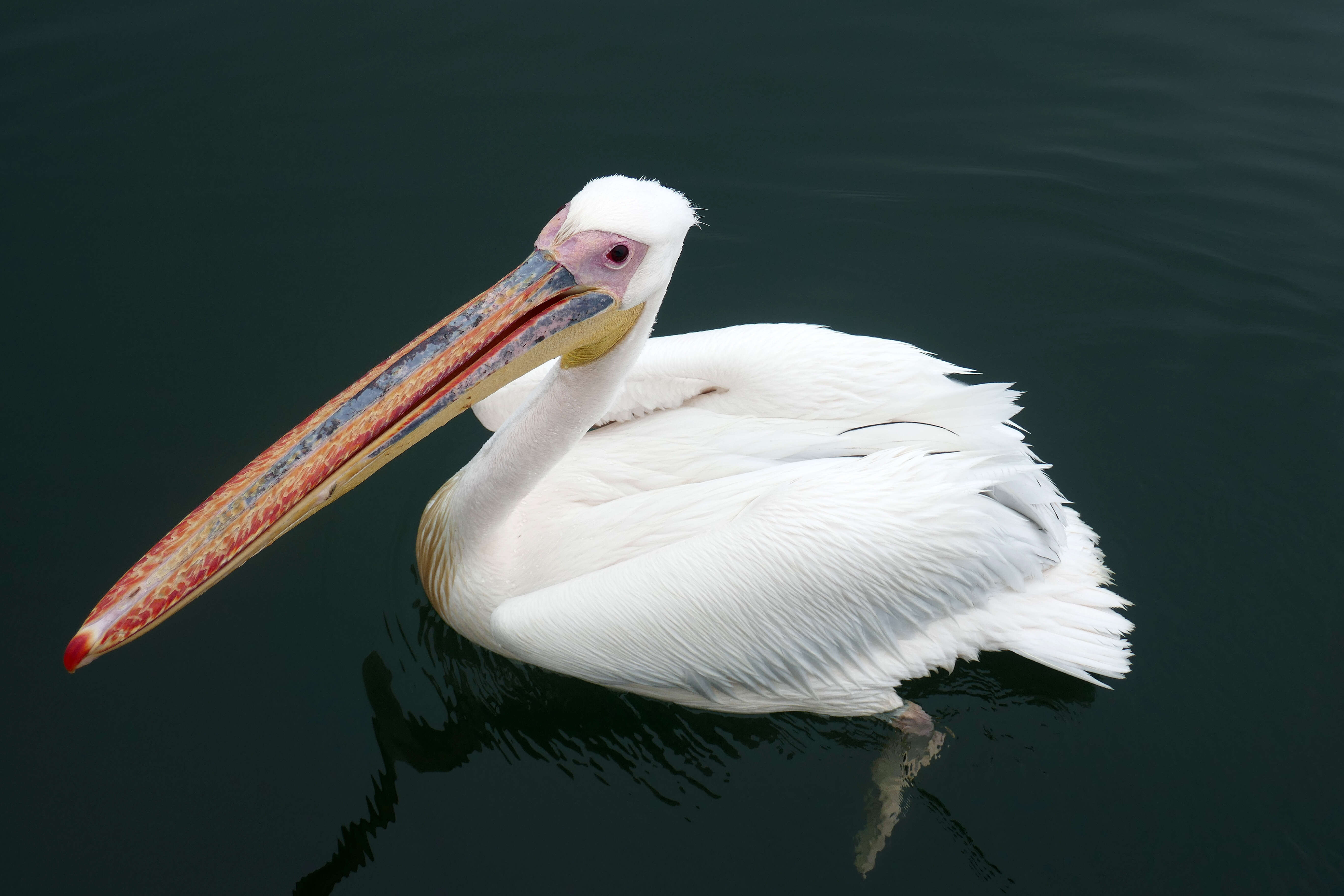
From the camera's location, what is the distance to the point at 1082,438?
388 centimetres

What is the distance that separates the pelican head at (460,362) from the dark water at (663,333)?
915 mm

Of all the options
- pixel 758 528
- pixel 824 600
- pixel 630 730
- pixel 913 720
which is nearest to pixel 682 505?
pixel 758 528

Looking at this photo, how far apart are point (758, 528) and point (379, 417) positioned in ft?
3.21

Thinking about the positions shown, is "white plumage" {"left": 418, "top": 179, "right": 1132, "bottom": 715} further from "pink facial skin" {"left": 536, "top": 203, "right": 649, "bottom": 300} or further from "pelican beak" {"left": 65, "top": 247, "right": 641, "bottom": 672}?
"pelican beak" {"left": 65, "top": 247, "right": 641, "bottom": 672}

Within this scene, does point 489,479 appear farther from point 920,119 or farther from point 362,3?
point 362,3

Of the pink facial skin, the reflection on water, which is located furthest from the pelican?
the reflection on water

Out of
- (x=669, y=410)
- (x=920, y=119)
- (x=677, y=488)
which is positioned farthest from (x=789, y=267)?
(x=677, y=488)

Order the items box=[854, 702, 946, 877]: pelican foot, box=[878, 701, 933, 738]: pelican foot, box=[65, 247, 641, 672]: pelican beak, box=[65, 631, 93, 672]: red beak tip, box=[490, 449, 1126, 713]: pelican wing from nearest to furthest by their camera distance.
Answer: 1. box=[65, 631, 93, 672]: red beak tip
2. box=[65, 247, 641, 672]: pelican beak
3. box=[490, 449, 1126, 713]: pelican wing
4. box=[854, 702, 946, 877]: pelican foot
5. box=[878, 701, 933, 738]: pelican foot

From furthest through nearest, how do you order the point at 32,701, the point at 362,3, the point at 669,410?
the point at 362,3 → the point at 669,410 → the point at 32,701

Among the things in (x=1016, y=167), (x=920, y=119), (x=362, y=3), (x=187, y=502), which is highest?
(x=362, y=3)

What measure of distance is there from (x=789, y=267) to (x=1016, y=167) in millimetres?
1328

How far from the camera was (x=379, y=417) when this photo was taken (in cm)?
236

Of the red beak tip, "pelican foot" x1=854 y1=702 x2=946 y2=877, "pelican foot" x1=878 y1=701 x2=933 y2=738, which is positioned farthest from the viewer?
"pelican foot" x1=878 y1=701 x2=933 y2=738

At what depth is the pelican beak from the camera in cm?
226
